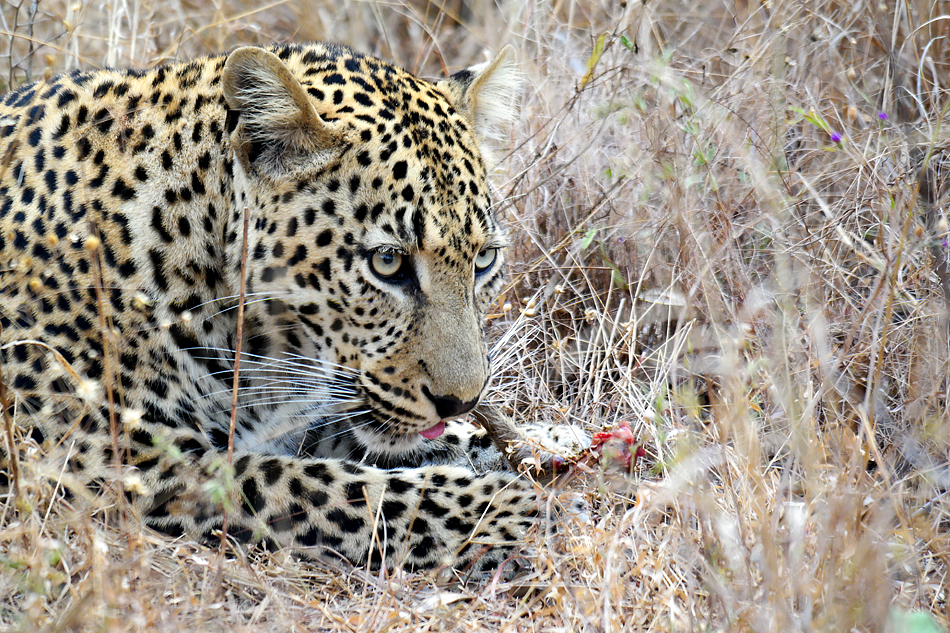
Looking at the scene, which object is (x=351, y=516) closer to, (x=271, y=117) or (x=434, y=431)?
(x=434, y=431)

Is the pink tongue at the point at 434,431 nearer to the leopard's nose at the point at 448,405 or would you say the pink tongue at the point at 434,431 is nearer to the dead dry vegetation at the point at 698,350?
Result: the leopard's nose at the point at 448,405

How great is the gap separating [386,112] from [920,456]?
2.53 meters

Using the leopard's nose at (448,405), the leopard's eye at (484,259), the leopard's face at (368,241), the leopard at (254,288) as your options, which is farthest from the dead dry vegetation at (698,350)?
the leopard's eye at (484,259)

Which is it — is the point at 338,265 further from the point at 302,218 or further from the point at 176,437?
the point at 176,437

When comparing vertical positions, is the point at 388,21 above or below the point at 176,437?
above

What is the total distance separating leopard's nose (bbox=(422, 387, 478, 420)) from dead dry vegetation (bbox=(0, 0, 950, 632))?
0.59 metres

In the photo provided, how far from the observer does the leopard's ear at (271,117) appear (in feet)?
11.5

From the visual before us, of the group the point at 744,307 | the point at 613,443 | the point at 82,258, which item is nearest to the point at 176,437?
the point at 82,258

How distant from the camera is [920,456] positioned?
376cm

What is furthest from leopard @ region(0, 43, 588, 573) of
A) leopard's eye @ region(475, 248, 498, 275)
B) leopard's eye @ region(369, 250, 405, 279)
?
leopard's eye @ region(475, 248, 498, 275)

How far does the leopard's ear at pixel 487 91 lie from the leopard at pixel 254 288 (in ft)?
1.66

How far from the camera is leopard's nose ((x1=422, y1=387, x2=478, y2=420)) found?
3.70 metres

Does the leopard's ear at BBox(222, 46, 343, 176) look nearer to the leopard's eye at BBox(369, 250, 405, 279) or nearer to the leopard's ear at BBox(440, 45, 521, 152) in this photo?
the leopard's eye at BBox(369, 250, 405, 279)

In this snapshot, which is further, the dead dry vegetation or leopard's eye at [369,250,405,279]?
leopard's eye at [369,250,405,279]
